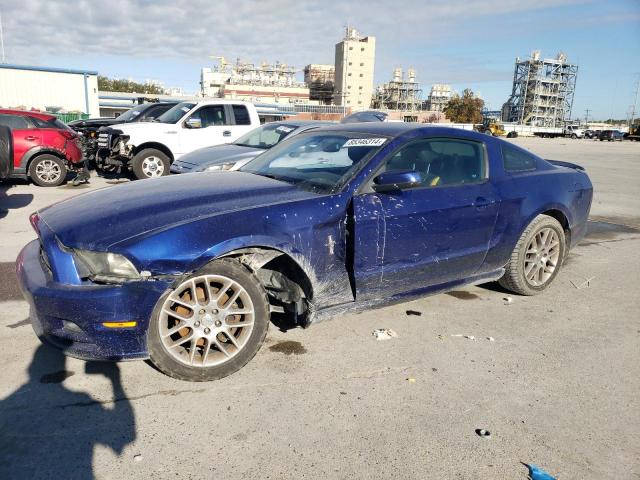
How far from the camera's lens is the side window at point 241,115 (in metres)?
11.2

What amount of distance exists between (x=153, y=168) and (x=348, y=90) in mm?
120036

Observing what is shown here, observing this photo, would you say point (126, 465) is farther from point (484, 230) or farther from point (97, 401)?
point (484, 230)

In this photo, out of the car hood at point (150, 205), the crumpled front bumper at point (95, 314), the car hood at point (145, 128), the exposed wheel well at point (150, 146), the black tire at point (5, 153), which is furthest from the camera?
the exposed wheel well at point (150, 146)

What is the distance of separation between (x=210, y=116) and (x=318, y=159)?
7822 millimetres

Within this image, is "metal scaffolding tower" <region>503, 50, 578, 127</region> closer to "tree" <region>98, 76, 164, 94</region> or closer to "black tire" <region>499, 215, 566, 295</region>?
"tree" <region>98, 76, 164, 94</region>

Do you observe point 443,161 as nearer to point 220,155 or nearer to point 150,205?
point 150,205

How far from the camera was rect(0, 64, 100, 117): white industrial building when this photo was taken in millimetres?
30641

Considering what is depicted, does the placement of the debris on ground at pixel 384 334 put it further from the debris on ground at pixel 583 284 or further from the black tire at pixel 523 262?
the debris on ground at pixel 583 284

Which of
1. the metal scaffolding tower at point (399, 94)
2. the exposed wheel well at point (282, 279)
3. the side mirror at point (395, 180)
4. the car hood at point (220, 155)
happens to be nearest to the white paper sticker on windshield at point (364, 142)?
the side mirror at point (395, 180)

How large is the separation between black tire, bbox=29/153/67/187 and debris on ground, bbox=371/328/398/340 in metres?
9.35

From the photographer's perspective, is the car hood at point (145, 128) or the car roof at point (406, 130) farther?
the car hood at point (145, 128)

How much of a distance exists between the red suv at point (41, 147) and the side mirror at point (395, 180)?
365 inches

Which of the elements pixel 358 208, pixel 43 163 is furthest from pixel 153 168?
pixel 358 208

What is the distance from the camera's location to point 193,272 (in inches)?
111
